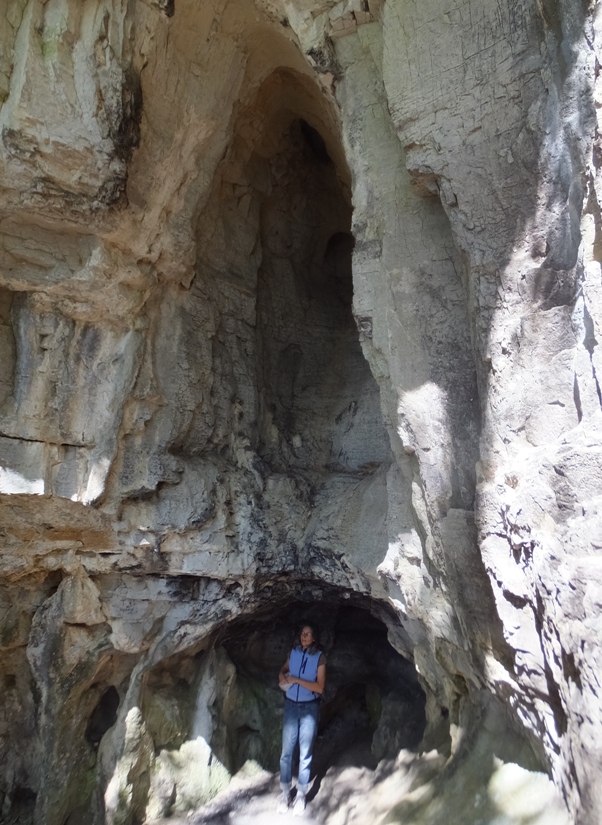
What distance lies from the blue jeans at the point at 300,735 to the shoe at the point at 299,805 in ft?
0.17

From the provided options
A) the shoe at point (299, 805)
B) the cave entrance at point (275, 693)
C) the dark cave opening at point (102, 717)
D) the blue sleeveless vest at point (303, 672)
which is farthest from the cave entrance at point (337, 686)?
the dark cave opening at point (102, 717)

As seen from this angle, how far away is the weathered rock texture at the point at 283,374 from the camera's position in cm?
179

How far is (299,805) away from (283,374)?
2714 millimetres

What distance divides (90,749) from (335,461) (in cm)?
243

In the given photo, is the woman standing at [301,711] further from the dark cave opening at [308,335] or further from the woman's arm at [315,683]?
the dark cave opening at [308,335]

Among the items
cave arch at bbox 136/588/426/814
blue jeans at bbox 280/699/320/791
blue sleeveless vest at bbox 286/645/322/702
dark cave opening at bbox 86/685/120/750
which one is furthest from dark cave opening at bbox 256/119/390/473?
dark cave opening at bbox 86/685/120/750

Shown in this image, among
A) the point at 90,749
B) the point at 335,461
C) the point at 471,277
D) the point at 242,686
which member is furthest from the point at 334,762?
the point at 471,277

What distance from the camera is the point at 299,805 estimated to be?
10.4 ft

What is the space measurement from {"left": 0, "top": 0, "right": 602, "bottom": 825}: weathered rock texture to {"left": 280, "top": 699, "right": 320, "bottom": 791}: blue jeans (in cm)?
52

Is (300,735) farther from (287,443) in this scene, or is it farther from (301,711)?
(287,443)

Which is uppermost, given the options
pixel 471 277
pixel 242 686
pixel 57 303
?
pixel 57 303

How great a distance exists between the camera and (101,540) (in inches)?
127

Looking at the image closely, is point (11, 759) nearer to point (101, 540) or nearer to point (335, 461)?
point (101, 540)

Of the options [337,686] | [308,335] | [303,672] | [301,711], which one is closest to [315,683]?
[303,672]
